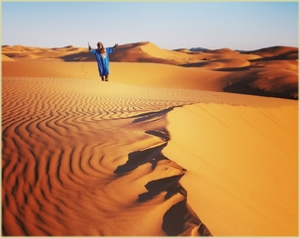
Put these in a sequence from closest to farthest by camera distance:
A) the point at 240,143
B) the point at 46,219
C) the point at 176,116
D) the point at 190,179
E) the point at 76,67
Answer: the point at 46,219
the point at 190,179
the point at 240,143
the point at 176,116
the point at 76,67

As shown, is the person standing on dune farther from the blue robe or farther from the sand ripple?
the sand ripple

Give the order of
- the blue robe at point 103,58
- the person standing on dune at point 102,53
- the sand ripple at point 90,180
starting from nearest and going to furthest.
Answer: the sand ripple at point 90,180 < the person standing on dune at point 102,53 < the blue robe at point 103,58

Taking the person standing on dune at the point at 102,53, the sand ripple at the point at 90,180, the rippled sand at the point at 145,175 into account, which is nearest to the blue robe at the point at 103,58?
the person standing on dune at the point at 102,53

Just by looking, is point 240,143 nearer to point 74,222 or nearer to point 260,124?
point 260,124

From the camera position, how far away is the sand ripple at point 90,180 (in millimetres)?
2557

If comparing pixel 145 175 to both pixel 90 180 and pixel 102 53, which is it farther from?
pixel 102 53

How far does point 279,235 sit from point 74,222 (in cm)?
217

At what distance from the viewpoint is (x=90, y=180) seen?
319 cm

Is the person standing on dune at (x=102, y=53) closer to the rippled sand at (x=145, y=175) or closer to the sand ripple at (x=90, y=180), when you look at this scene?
the rippled sand at (x=145, y=175)

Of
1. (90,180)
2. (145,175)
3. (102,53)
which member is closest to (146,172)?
(145,175)

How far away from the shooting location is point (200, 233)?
2.43m

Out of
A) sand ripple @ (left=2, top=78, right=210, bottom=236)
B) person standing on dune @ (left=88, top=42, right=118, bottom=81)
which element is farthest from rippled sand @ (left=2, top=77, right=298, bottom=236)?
person standing on dune @ (left=88, top=42, right=118, bottom=81)

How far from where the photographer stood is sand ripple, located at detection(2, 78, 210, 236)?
2.56m

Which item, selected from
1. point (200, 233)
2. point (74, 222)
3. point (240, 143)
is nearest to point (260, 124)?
point (240, 143)
